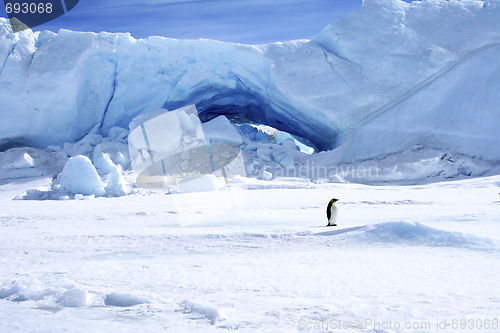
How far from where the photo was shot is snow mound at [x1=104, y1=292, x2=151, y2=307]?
76.6 inches

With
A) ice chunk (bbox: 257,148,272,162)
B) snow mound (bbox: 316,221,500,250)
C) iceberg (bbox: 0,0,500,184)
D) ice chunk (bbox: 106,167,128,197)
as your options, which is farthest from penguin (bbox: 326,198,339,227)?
ice chunk (bbox: 257,148,272,162)

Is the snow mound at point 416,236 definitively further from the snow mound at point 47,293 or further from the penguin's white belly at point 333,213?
the snow mound at point 47,293

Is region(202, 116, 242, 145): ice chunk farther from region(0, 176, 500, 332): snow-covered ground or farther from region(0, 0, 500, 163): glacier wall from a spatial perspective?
region(0, 176, 500, 332): snow-covered ground

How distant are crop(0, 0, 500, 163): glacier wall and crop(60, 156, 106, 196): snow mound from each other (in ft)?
10.5

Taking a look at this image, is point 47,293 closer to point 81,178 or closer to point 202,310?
point 202,310

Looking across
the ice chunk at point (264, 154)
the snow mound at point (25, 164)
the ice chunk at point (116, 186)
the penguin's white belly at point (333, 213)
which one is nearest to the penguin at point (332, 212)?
the penguin's white belly at point (333, 213)

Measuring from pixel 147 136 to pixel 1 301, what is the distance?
303 inches

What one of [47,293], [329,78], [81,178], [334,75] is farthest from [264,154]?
[47,293]

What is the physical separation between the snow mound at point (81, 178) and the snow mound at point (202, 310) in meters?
6.02

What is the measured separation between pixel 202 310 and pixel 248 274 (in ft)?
2.01

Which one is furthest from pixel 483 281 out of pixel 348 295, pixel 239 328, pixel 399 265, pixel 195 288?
pixel 195 288

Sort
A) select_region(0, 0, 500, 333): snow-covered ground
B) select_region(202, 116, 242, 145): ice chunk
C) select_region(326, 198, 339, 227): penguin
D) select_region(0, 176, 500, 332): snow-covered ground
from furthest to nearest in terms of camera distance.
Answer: select_region(202, 116, 242, 145): ice chunk < select_region(326, 198, 339, 227): penguin < select_region(0, 0, 500, 333): snow-covered ground < select_region(0, 176, 500, 332): snow-covered ground

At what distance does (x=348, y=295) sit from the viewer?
6.54ft

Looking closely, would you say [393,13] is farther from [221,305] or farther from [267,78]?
[221,305]
